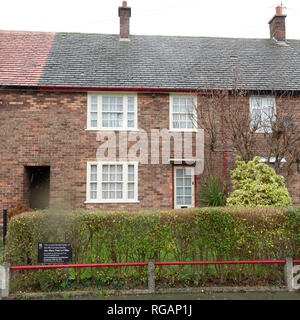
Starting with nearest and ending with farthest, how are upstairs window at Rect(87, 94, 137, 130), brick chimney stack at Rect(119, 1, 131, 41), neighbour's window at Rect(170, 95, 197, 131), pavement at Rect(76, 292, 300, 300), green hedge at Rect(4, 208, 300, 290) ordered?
pavement at Rect(76, 292, 300, 300)
green hedge at Rect(4, 208, 300, 290)
upstairs window at Rect(87, 94, 137, 130)
neighbour's window at Rect(170, 95, 197, 131)
brick chimney stack at Rect(119, 1, 131, 41)

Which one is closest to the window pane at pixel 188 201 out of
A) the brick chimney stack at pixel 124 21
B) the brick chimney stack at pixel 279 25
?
the brick chimney stack at pixel 124 21

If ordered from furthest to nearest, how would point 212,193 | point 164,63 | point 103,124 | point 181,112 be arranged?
point 164,63 < point 181,112 < point 103,124 < point 212,193

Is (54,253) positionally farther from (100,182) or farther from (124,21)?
(124,21)

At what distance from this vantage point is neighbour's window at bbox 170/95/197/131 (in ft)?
41.5

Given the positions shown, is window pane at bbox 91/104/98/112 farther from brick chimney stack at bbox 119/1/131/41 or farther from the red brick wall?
brick chimney stack at bbox 119/1/131/41

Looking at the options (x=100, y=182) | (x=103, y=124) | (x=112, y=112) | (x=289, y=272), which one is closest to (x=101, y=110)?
(x=112, y=112)

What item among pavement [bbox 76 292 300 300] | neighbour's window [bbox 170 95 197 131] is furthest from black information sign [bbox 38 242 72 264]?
neighbour's window [bbox 170 95 197 131]

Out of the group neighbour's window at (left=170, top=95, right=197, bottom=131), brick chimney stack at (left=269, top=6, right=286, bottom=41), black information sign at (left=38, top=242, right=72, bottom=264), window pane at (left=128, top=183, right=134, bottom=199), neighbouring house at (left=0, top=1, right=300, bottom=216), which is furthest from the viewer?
brick chimney stack at (left=269, top=6, right=286, bottom=41)

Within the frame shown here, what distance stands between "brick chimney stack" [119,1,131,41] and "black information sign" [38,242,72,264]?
12.8 m

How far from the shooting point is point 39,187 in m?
13.1

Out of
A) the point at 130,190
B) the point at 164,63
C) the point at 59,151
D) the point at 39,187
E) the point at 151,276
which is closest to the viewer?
the point at 151,276

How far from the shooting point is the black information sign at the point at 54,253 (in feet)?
19.3

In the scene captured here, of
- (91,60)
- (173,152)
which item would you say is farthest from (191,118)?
(91,60)

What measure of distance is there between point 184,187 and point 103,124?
4.11 m
